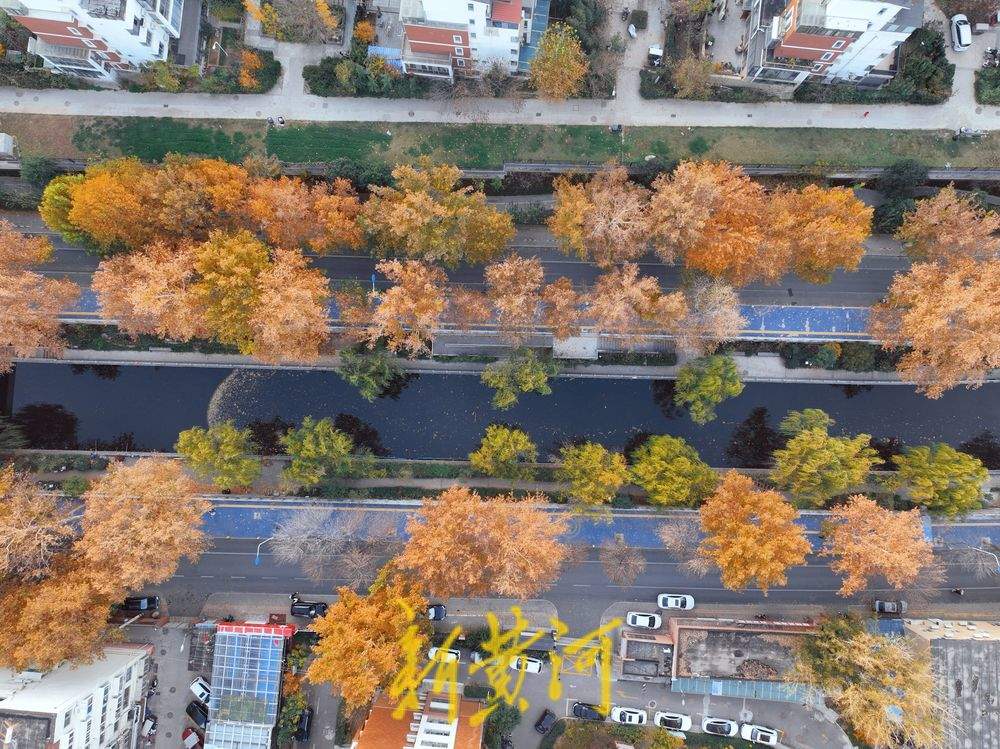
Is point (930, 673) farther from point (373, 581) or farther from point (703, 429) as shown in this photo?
point (373, 581)

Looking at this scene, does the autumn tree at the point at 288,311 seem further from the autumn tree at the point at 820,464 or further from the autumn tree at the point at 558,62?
the autumn tree at the point at 820,464

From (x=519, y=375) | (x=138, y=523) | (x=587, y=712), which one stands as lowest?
(x=587, y=712)

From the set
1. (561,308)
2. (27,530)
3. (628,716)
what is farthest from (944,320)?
(27,530)

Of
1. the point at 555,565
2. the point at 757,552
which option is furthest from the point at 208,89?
the point at 757,552

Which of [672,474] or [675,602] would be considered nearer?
[672,474]

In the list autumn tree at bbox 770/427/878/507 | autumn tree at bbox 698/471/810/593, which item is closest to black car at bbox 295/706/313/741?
autumn tree at bbox 698/471/810/593

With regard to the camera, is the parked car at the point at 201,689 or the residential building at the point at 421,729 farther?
the parked car at the point at 201,689

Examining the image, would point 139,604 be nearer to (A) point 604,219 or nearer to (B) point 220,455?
(B) point 220,455

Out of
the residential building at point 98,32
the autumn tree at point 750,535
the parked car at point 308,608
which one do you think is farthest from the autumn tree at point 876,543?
the residential building at point 98,32
